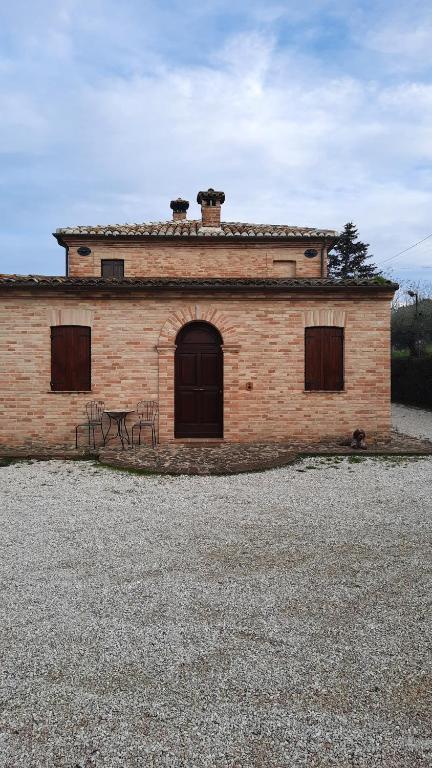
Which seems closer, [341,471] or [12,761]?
[12,761]

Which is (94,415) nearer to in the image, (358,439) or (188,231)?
(358,439)

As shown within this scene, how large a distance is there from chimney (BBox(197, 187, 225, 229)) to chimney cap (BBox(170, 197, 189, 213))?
254 cm

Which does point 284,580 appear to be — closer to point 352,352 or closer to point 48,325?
point 352,352

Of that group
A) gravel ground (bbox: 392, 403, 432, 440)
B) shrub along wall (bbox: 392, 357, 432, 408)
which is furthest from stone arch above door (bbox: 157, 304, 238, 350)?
shrub along wall (bbox: 392, 357, 432, 408)

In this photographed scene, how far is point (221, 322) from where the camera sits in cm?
1037

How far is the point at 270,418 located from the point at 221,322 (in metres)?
2.41

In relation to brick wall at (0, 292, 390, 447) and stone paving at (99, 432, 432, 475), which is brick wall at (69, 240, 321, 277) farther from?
stone paving at (99, 432, 432, 475)

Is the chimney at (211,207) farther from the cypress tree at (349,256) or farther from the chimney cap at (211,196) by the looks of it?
the cypress tree at (349,256)

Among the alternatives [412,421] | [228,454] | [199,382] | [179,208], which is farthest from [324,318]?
[179,208]

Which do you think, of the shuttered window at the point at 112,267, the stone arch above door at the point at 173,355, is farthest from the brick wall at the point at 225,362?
the shuttered window at the point at 112,267

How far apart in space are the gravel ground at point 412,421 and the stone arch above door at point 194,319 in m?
5.45

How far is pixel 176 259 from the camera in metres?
15.7

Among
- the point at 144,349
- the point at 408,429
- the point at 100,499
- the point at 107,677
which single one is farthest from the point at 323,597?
the point at 408,429

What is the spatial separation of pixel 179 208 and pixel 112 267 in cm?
541
